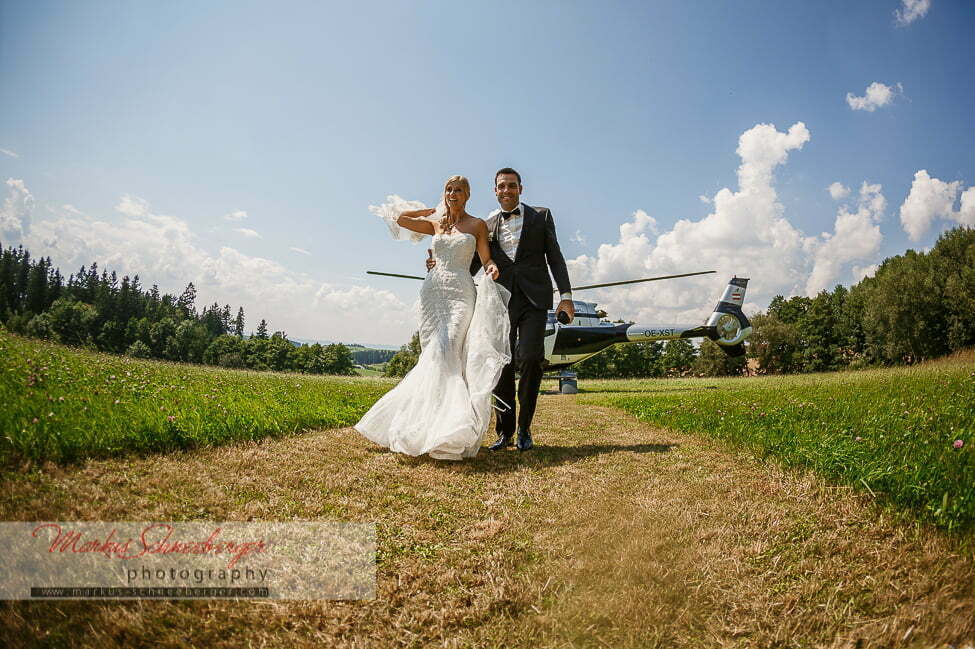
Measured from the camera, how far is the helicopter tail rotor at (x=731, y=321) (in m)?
22.7

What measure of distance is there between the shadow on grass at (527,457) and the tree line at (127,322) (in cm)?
2290

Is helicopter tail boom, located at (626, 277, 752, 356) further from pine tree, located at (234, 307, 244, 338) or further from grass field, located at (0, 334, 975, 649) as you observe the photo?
pine tree, located at (234, 307, 244, 338)

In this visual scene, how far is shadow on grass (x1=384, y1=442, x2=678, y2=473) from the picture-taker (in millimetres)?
3680

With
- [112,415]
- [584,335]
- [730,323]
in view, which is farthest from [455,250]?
[730,323]

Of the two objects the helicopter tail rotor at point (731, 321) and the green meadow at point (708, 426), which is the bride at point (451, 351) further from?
the helicopter tail rotor at point (731, 321)

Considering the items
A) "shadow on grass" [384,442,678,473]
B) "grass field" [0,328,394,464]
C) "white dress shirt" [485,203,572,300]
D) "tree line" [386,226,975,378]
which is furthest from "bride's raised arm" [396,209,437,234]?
"tree line" [386,226,975,378]

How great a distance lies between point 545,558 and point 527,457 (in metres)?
2.17

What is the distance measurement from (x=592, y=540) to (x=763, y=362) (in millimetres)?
62809

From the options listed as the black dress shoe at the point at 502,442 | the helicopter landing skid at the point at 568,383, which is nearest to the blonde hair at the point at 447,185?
the black dress shoe at the point at 502,442

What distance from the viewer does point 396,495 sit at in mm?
2834

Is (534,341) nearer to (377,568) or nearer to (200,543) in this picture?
(377,568)

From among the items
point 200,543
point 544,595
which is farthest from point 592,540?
point 200,543

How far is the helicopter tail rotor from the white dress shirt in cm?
2076

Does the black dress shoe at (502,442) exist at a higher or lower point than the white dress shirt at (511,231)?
lower
